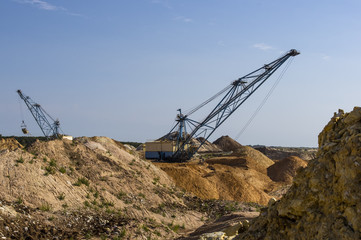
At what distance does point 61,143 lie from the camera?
71.7 ft

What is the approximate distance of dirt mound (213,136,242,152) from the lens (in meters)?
77.7

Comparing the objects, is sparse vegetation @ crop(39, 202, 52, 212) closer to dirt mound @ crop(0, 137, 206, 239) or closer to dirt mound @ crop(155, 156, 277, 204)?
dirt mound @ crop(0, 137, 206, 239)

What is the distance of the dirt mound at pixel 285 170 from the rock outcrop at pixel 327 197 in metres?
33.8

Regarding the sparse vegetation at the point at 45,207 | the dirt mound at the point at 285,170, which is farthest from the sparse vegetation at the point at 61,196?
the dirt mound at the point at 285,170

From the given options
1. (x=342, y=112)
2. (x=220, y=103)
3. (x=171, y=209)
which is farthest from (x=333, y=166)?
(x=220, y=103)

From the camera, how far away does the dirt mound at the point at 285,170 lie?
42.1 metres

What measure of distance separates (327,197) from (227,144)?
237 ft

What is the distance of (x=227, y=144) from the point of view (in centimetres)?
7938

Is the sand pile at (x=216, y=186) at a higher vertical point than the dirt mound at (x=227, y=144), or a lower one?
lower

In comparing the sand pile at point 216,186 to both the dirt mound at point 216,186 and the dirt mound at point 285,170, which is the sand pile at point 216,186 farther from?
the dirt mound at point 285,170

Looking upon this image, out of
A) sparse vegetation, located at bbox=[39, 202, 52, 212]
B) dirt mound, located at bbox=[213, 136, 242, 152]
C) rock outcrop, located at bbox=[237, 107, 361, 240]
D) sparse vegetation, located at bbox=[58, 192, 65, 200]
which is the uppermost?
dirt mound, located at bbox=[213, 136, 242, 152]

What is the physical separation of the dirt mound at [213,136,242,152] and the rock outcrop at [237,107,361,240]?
225 ft

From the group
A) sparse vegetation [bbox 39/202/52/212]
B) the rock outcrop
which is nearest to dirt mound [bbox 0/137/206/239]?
sparse vegetation [bbox 39/202/52/212]

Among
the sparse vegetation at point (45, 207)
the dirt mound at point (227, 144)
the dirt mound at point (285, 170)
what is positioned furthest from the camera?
the dirt mound at point (227, 144)
